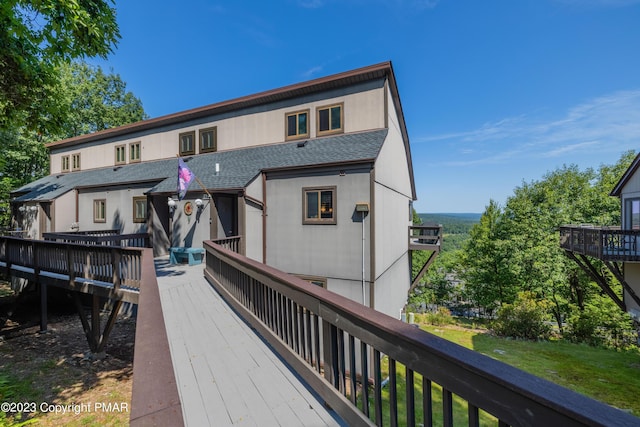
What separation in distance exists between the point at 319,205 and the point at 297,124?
432 centimetres

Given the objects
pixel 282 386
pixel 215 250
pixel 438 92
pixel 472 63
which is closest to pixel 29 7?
pixel 215 250

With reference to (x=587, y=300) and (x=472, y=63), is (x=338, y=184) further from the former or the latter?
(x=587, y=300)

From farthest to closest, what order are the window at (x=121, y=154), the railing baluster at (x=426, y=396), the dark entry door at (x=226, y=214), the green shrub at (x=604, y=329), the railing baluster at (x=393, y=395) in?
the window at (x=121, y=154) → the green shrub at (x=604, y=329) → the dark entry door at (x=226, y=214) → the railing baluster at (x=393, y=395) → the railing baluster at (x=426, y=396)

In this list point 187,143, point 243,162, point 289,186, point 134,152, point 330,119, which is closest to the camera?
point 289,186

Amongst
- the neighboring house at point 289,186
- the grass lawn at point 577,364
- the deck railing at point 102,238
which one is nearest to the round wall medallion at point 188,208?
the neighboring house at point 289,186

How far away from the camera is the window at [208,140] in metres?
13.4

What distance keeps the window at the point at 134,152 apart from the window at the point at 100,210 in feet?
9.89

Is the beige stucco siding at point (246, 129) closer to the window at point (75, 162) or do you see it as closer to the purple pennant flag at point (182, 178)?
the window at point (75, 162)

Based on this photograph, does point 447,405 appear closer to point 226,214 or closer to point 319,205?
point 319,205

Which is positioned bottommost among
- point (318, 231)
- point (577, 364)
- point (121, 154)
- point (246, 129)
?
point (577, 364)

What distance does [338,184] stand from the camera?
8.84 m

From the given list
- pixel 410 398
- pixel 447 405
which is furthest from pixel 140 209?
pixel 447 405

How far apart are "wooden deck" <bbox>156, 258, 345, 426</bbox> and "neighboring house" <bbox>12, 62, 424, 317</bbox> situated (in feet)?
15.2

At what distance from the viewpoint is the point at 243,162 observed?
1136 cm
